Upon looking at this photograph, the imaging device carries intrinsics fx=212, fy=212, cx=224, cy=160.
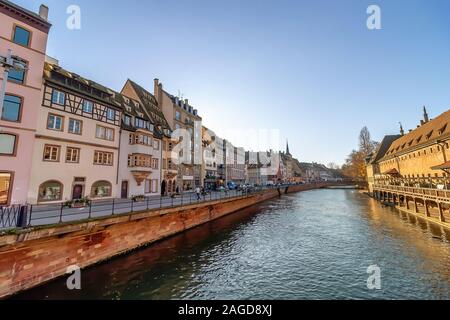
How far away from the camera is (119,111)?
2655 centimetres

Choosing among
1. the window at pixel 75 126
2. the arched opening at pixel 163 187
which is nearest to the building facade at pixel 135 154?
the arched opening at pixel 163 187

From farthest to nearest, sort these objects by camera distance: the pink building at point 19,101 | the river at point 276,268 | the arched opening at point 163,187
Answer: the arched opening at point 163,187
the pink building at point 19,101
the river at point 276,268

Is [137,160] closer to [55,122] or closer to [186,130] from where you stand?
[55,122]

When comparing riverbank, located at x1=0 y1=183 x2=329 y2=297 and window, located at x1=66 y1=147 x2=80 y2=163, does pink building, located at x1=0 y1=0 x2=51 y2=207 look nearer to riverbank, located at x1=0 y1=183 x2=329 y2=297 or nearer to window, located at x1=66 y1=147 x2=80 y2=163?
window, located at x1=66 y1=147 x2=80 y2=163

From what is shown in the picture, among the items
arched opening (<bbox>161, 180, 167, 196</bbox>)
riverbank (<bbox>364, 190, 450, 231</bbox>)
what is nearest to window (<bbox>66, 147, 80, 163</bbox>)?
arched opening (<bbox>161, 180, 167, 196</bbox>)

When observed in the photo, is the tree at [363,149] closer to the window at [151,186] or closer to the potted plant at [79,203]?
the window at [151,186]

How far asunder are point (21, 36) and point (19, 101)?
545 centimetres

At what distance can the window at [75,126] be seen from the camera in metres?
21.2

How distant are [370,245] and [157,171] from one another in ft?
90.0

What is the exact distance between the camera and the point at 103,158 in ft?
79.6

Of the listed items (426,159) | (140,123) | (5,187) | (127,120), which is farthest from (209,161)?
(426,159)

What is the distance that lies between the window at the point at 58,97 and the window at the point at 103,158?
231 inches
